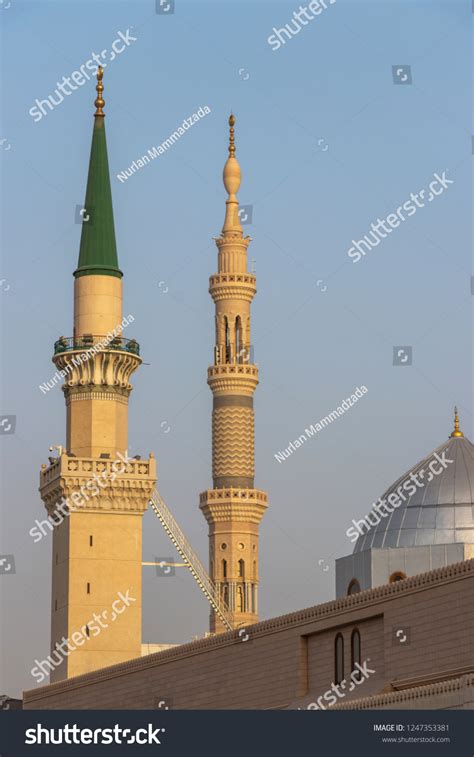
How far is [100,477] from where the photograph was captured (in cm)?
6875

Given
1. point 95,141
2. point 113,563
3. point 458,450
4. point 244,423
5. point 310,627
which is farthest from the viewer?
point 244,423

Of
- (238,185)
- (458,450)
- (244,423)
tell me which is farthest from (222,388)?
(458,450)

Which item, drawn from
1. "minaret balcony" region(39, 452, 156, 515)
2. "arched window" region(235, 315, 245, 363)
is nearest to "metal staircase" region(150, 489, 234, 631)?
"minaret balcony" region(39, 452, 156, 515)

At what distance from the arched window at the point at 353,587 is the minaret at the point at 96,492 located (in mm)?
16417

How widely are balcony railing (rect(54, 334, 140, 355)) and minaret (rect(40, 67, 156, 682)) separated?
4cm

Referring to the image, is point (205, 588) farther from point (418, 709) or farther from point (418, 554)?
point (418, 709)

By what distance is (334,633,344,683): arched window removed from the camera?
48844 millimetres

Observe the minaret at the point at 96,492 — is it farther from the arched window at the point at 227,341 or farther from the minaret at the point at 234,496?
the arched window at the point at 227,341

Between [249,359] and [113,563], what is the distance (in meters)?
23.5

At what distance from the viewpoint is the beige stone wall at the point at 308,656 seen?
44.1 meters

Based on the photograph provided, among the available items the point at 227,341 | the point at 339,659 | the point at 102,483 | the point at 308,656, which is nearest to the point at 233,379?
the point at 227,341
